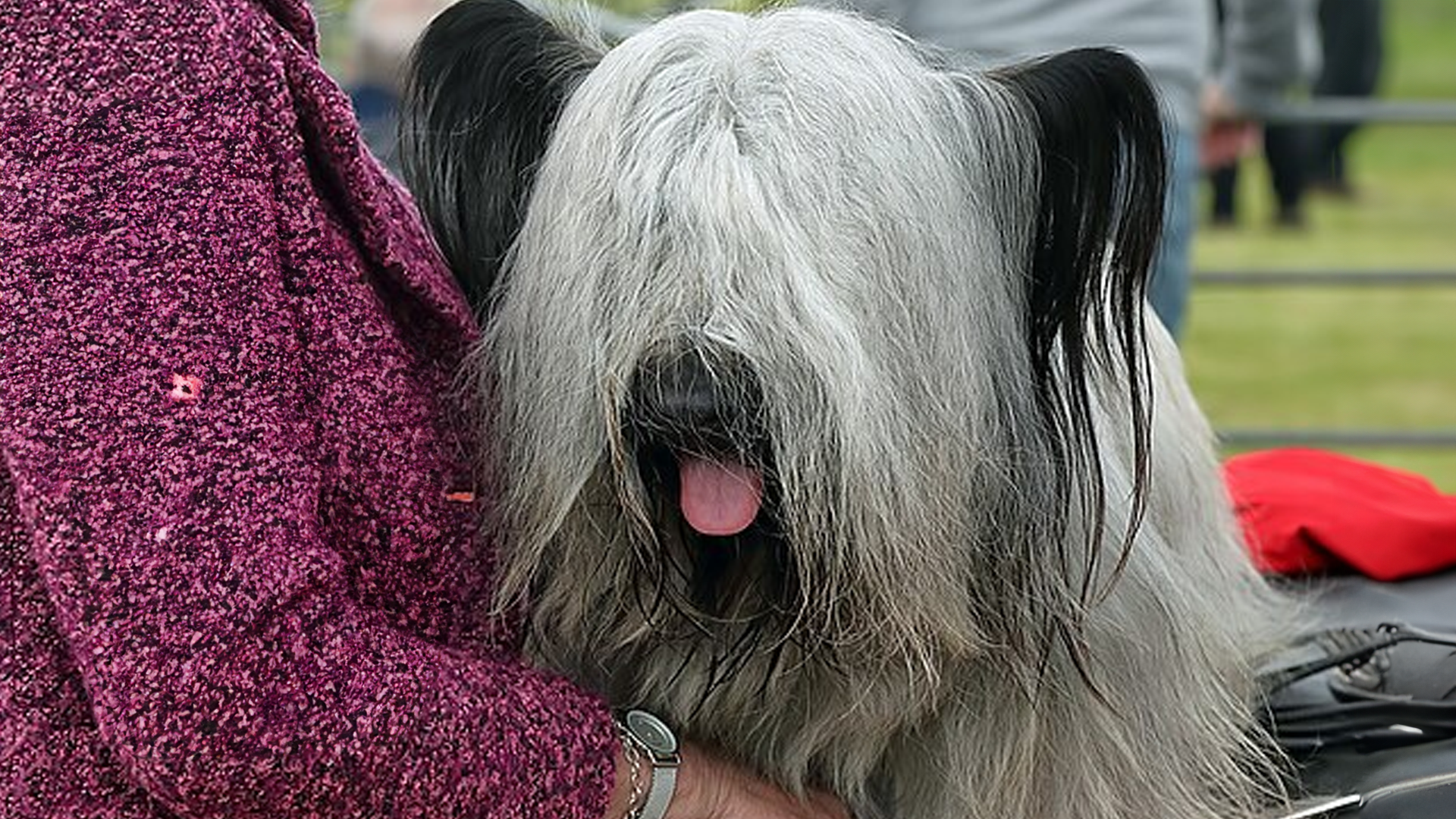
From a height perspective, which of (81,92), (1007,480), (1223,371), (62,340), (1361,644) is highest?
(81,92)

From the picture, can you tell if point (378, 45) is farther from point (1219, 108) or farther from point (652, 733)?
point (652, 733)

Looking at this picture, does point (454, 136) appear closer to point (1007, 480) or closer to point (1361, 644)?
point (1007, 480)

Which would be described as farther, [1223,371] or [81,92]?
[1223,371]

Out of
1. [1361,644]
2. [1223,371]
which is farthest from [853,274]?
[1223,371]

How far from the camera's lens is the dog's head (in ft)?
5.77

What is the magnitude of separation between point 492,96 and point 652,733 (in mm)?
578

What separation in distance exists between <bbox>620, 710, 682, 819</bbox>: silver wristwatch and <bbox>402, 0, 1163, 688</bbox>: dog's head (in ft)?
0.26

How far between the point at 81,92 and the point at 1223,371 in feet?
Result: 25.6

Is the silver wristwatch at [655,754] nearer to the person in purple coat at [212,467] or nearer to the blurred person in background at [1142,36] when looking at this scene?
the person in purple coat at [212,467]

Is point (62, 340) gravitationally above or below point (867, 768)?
above

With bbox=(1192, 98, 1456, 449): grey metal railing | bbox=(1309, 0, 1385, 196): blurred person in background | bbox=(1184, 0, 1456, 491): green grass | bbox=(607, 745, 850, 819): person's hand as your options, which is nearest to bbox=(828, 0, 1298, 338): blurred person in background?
bbox=(607, 745, 850, 819): person's hand

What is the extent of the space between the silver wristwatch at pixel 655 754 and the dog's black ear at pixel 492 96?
0.43 meters

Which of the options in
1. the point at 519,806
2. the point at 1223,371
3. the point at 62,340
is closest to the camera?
the point at 62,340

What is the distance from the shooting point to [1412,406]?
8.16 metres
